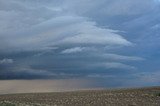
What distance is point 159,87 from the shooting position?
255 feet

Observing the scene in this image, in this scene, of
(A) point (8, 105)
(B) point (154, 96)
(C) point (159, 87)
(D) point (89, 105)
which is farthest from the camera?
(C) point (159, 87)

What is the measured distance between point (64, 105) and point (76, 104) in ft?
6.58

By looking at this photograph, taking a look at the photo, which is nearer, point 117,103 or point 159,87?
point 117,103

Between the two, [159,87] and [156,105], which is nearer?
[156,105]

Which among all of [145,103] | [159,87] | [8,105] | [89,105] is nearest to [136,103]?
[145,103]

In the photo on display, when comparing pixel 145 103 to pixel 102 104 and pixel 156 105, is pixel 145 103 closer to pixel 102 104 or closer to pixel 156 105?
pixel 156 105

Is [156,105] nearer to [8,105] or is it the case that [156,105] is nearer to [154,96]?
[154,96]

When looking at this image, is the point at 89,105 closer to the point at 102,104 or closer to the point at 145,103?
the point at 102,104

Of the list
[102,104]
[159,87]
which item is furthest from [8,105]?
[159,87]

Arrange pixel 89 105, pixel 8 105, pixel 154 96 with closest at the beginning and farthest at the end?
1. pixel 8 105
2. pixel 89 105
3. pixel 154 96

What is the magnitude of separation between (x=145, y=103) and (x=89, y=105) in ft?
23.9

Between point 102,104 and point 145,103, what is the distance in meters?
5.44

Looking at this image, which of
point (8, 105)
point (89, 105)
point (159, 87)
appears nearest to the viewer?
point (8, 105)

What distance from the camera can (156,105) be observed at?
51188 millimetres
